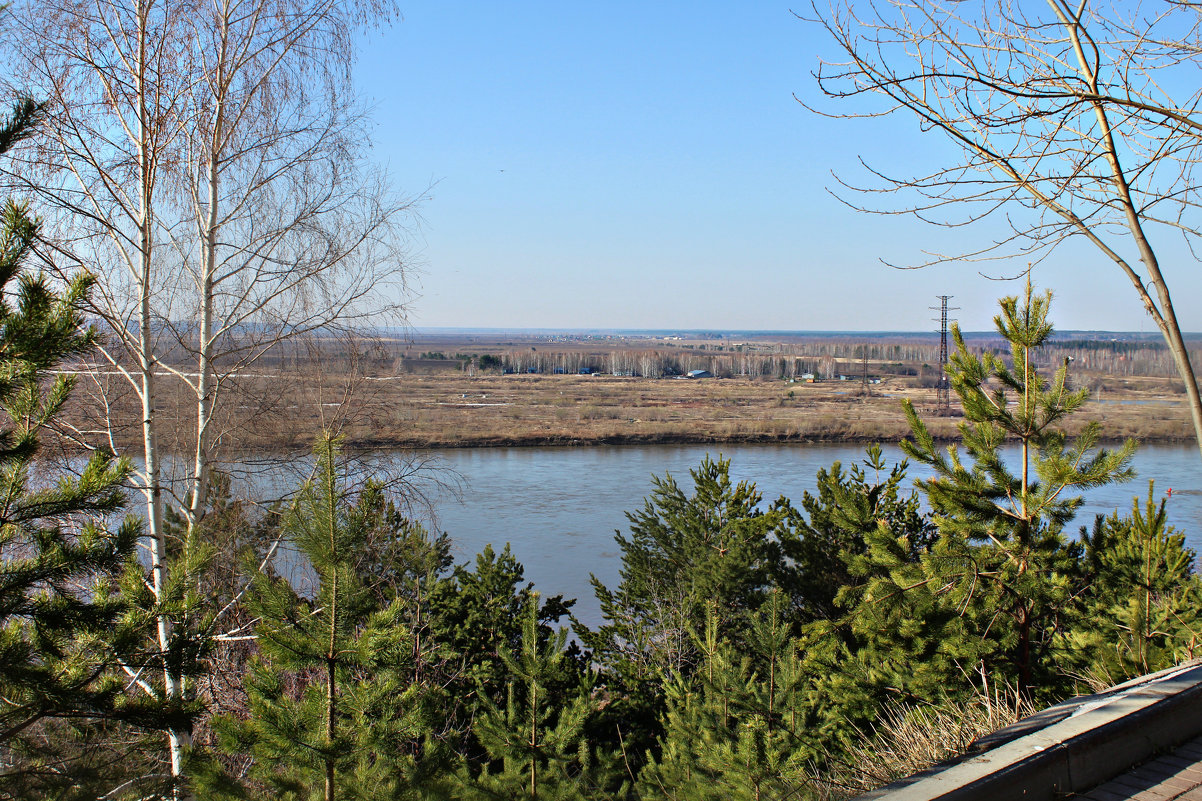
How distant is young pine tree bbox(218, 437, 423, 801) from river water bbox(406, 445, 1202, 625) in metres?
6.60

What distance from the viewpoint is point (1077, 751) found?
9.78ft

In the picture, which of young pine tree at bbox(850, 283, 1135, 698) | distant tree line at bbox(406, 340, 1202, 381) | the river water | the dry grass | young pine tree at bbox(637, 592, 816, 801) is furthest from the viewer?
distant tree line at bbox(406, 340, 1202, 381)

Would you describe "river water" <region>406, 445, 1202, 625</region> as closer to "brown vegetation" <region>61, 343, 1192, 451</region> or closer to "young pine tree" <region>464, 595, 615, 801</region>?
"brown vegetation" <region>61, 343, 1192, 451</region>

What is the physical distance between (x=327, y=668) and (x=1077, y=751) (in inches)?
109

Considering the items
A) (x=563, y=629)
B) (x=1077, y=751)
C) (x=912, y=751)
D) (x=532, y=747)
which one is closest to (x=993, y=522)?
(x=912, y=751)

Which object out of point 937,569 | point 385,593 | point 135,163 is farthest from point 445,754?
point 385,593

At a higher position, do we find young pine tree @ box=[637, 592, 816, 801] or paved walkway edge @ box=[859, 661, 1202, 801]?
paved walkway edge @ box=[859, 661, 1202, 801]

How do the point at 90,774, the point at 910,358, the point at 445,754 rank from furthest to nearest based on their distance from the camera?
the point at 910,358 → the point at 445,754 → the point at 90,774

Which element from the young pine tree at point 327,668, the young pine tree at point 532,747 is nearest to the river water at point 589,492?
the young pine tree at point 532,747

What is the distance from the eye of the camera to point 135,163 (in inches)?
239

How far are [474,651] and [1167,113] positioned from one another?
8714 mm

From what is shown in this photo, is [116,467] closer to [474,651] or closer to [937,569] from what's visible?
[937,569]

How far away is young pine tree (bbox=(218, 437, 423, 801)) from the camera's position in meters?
3.23

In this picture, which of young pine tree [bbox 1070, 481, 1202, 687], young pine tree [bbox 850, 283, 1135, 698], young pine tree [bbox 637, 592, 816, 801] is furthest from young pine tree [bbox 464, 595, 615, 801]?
young pine tree [bbox 1070, 481, 1202, 687]
